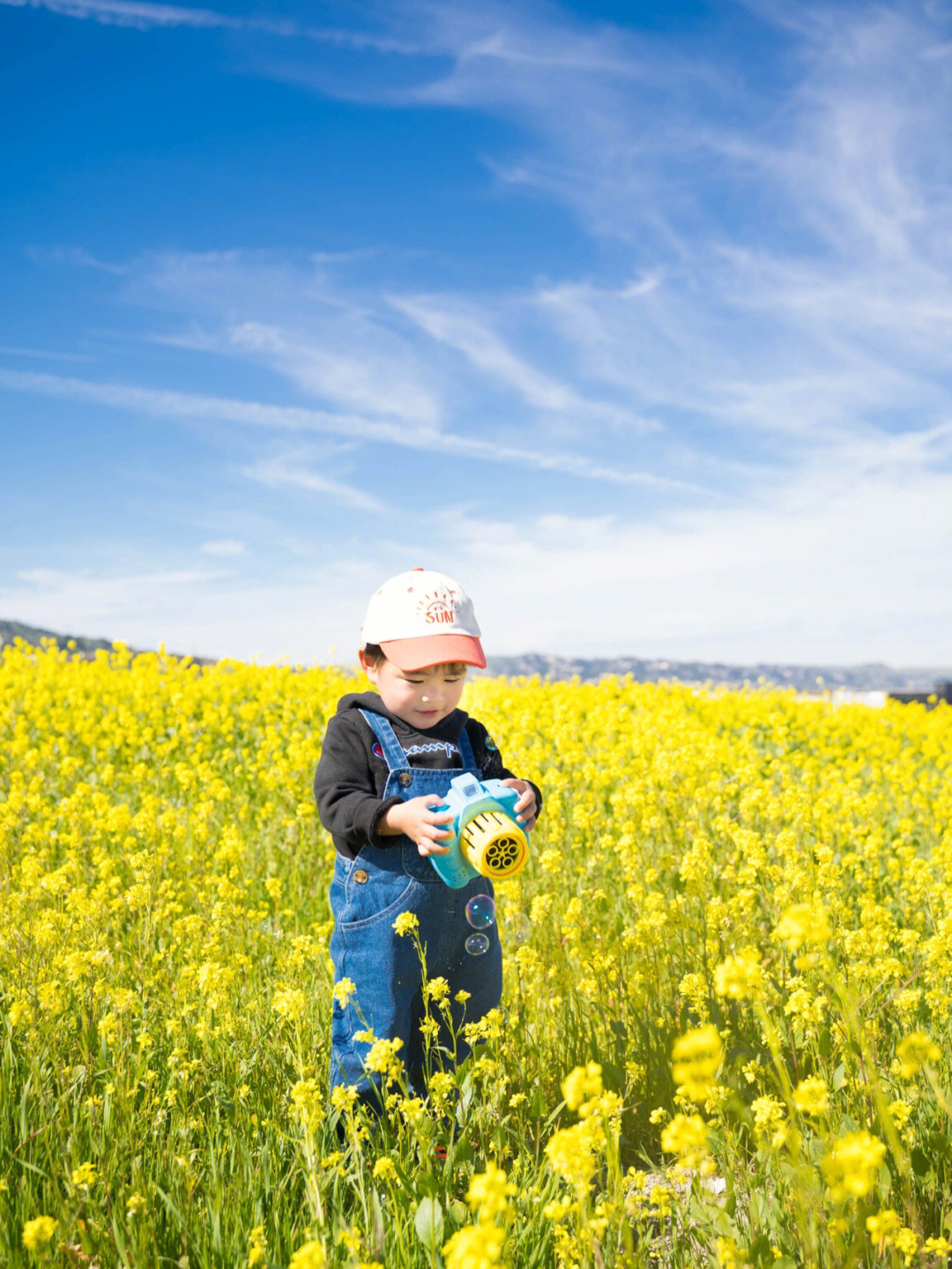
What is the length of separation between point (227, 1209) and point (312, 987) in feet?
4.63

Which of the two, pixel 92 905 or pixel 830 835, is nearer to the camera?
pixel 92 905

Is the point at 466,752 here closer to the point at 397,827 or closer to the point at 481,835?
the point at 397,827

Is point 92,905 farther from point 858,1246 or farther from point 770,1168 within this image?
point 858,1246

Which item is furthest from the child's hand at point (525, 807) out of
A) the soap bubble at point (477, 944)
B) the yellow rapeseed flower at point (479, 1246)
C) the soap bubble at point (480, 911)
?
the yellow rapeseed flower at point (479, 1246)

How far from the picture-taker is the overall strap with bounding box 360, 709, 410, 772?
102 inches

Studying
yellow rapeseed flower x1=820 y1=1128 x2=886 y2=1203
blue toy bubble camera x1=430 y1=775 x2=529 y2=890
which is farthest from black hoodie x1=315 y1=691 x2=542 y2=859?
yellow rapeseed flower x1=820 y1=1128 x2=886 y2=1203

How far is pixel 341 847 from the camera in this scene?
2.65m

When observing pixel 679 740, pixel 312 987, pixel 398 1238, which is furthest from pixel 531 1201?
pixel 679 740

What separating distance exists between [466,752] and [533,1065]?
3.43 feet

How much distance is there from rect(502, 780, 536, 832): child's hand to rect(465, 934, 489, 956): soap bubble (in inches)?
14.8

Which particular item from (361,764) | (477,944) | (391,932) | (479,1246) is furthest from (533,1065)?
(479,1246)

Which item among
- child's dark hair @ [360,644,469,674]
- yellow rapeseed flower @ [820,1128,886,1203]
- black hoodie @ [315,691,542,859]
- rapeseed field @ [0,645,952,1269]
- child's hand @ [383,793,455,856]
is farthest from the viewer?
child's dark hair @ [360,644,469,674]

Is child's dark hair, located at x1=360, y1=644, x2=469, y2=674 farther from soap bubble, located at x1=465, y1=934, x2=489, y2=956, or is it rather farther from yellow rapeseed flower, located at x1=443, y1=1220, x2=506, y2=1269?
yellow rapeseed flower, located at x1=443, y1=1220, x2=506, y2=1269

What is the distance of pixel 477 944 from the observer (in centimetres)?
255
